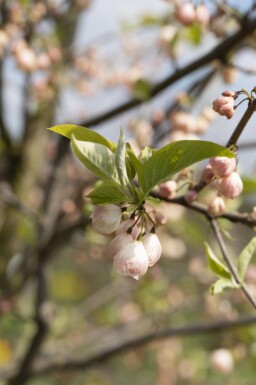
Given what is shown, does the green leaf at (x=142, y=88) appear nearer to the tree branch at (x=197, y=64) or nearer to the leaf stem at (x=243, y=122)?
the tree branch at (x=197, y=64)

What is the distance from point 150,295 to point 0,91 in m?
1.21

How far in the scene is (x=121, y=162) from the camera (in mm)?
618

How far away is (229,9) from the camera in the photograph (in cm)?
128

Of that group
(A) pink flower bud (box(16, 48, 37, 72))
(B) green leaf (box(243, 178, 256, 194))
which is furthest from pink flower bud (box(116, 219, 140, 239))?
(A) pink flower bud (box(16, 48, 37, 72))

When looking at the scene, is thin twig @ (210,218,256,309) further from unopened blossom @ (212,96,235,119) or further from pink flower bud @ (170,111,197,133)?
pink flower bud @ (170,111,197,133)

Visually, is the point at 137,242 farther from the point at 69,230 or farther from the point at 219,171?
the point at 69,230

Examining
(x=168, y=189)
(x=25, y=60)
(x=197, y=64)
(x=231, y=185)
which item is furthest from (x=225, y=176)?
(x=25, y=60)

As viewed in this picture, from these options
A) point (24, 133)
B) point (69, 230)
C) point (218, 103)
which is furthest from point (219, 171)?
point (24, 133)

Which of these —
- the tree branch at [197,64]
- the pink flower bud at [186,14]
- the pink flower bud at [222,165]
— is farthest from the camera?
the pink flower bud at [186,14]

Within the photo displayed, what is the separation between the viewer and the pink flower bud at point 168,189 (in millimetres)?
823

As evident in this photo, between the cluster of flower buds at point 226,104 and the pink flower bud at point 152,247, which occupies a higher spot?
the cluster of flower buds at point 226,104

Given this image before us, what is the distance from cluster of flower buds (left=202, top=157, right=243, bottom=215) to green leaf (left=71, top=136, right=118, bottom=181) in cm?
15

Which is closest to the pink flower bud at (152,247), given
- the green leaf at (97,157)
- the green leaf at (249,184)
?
the green leaf at (97,157)

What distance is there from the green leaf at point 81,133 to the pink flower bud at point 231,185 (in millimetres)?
173
